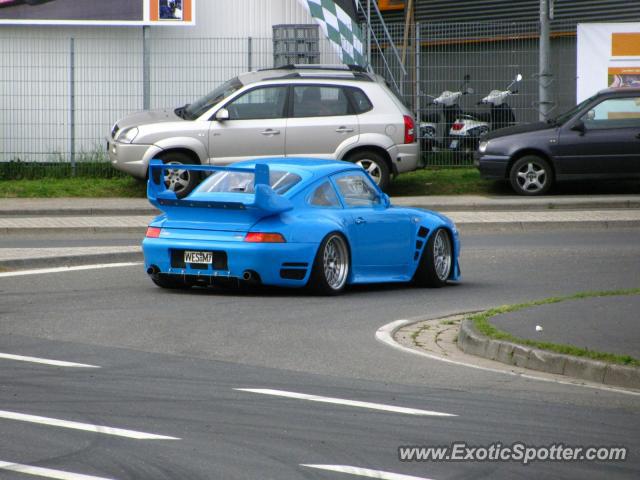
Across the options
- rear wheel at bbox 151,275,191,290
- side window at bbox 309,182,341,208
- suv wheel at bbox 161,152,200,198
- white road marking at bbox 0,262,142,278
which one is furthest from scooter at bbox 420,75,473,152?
rear wheel at bbox 151,275,191,290

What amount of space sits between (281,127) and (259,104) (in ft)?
1.79

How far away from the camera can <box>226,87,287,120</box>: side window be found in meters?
22.2

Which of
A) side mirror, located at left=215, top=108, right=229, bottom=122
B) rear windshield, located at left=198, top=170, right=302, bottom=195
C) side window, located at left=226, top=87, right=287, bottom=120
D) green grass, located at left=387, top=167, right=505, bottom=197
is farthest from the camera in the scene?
green grass, located at left=387, top=167, right=505, bottom=197

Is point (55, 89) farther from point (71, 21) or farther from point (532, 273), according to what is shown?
point (532, 273)

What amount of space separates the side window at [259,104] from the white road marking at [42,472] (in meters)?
16.5

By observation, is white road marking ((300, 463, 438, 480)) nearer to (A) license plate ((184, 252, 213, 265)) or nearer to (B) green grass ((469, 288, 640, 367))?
(B) green grass ((469, 288, 640, 367))

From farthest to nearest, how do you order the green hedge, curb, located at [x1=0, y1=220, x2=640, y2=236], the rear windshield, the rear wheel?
the green hedge
curb, located at [x1=0, y1=220, x2=640, y2=236]
the rear windshield
the rear wheel

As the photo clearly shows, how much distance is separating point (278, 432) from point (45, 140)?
1912 cm

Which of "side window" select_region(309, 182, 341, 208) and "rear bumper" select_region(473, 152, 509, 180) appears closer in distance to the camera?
"side window" select_region(309, 182, 341, 208)

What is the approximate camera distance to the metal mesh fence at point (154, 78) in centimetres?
2498

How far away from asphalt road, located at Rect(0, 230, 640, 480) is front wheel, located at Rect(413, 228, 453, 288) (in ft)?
1.40

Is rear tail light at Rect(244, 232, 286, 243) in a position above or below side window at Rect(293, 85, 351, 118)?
below

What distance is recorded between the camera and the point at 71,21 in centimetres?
2567

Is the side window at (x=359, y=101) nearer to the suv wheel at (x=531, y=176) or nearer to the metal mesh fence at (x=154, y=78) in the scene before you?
the suv wheel at (x=531, y=176)
